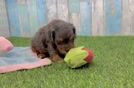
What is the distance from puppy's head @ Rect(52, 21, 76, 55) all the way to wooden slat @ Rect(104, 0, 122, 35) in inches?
64.5

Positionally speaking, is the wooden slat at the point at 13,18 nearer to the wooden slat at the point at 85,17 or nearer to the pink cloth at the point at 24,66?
the wooden slat at the point at 85,17

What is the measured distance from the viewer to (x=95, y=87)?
1.84m

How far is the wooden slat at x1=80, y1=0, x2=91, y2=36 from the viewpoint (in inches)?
161

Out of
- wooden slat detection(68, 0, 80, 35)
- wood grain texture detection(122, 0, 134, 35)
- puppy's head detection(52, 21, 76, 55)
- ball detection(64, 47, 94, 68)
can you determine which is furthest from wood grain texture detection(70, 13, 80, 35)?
ball detection(64, 47, 94, 68)

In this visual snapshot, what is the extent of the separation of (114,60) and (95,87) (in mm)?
711

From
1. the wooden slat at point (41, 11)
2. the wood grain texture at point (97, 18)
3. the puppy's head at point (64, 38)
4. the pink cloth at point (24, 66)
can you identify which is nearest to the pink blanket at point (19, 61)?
the pink cloth at point (24, 66)

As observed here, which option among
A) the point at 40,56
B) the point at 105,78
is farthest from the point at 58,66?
the point at 105,78

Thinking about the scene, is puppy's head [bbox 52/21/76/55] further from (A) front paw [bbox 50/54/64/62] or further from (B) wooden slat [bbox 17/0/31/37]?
(B) wooden slat [bbox 17/0/31/37]

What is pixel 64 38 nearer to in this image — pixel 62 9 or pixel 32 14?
pixel 62 9

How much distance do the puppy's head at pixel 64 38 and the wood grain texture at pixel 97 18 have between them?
163 centimetres

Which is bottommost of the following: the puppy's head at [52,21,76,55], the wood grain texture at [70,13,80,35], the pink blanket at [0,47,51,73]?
the pink blanket at [0,47,51,73]

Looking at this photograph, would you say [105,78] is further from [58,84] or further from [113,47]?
[113,47]

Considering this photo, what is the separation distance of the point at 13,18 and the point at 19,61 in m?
1.81

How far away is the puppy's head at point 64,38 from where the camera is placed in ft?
8.05
